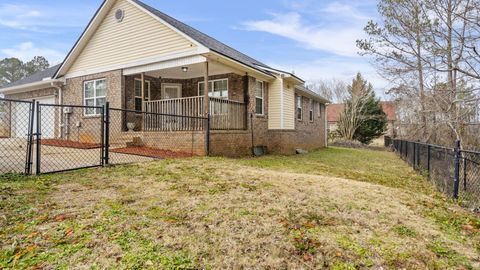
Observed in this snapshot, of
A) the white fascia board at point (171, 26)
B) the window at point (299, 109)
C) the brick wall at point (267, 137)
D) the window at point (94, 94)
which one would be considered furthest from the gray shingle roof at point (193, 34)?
the window at point (299, 109)

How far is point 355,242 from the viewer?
2.89 meters

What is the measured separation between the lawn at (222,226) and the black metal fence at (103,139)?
1.66 m

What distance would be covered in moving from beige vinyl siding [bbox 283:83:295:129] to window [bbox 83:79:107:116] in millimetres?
8342

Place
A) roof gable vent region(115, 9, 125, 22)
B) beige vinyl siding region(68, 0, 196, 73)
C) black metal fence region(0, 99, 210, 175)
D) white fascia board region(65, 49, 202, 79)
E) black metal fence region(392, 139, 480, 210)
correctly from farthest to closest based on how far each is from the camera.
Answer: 1. roof gable vent region(115, 9, 125, 22)
2. beige vinyl siding region(68, 0, 196, 73)
3. white fascia board region(65, 49, 202, 79)
4. black metal fence region(0, 99, 210, 175)
5. black metal fence region(392, 139, 480, 210)

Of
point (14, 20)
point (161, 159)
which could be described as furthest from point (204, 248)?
point (14, 20)

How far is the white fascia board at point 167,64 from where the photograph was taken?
391 inches

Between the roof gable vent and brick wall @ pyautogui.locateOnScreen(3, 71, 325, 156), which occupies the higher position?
the roof gable vent

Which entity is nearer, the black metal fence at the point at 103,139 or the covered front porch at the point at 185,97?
the black metal fence at the point at 103,139

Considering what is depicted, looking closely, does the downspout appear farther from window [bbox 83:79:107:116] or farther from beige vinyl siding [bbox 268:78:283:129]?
beige vinyl siding [bbox 268:78:283:129]

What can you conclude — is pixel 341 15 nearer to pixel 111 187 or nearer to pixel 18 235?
pixel 111 187

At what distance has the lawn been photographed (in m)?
2.46

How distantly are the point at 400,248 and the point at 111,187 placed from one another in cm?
427

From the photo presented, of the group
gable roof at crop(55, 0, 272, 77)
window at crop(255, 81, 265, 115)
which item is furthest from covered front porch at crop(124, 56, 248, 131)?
window at crop(255, 81, 265, 115)

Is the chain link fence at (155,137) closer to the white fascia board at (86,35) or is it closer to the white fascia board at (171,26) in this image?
the white fascia board at (171,26)
